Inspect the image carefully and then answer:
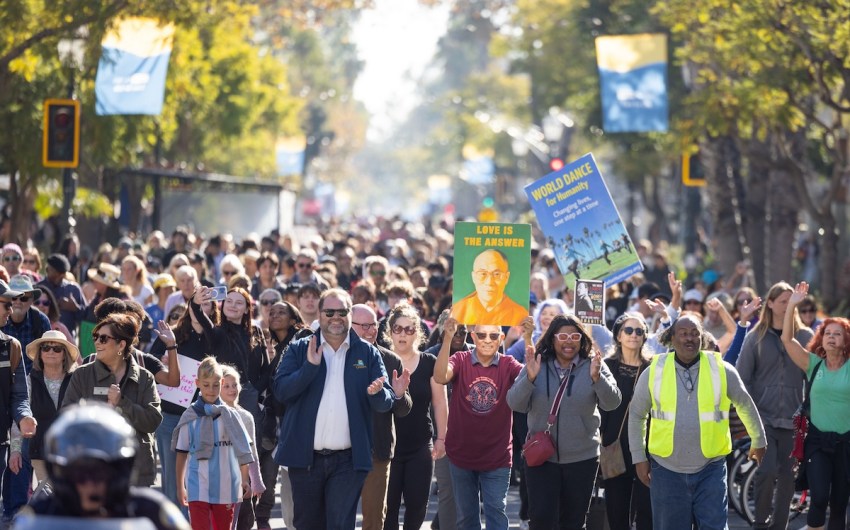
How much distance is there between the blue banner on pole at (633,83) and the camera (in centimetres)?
2273

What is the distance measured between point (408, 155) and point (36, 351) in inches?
5690

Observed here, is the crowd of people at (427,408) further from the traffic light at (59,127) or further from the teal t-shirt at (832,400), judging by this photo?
the traffic light at (59,127)

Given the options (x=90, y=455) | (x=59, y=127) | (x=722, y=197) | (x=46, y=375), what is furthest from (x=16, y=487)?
(x=722, y=197)

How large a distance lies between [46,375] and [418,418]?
228 centimetres

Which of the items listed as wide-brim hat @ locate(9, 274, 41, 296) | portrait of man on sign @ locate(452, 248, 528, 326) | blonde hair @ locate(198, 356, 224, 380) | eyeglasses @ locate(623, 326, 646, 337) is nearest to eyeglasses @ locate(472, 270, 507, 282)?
portrait of man on sign @ locate(452, 248, 528, 326)

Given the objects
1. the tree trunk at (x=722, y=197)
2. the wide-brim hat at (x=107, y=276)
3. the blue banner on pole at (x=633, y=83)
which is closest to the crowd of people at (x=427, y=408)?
the wide-brim hat at (x=107, y=276)

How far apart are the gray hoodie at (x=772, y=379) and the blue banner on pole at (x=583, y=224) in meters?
2.17

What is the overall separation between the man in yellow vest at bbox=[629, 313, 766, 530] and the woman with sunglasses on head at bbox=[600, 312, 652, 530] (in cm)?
94

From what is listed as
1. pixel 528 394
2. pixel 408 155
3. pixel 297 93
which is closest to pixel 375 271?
pixel 528 394

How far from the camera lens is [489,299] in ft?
34.9

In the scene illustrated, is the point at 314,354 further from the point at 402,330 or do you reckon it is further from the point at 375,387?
the point at 402,330

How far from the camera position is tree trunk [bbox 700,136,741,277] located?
2702cm

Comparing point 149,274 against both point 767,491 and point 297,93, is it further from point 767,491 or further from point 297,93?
point 297,93

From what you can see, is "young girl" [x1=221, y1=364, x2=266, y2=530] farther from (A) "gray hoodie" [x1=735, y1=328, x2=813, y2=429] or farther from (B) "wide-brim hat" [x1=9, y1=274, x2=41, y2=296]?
(A) "gray hoodie" [x1=735, y1=328, x2=813, y2=429]
